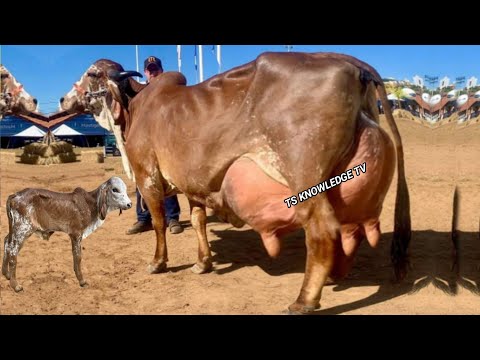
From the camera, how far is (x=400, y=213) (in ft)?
14.4

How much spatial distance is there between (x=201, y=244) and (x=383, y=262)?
2.60m

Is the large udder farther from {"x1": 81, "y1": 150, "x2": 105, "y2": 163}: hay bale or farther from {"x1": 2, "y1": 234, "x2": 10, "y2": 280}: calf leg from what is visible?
{"x1": 2, "y1": 234, "x2": 10, "y2": 280}: calf leg

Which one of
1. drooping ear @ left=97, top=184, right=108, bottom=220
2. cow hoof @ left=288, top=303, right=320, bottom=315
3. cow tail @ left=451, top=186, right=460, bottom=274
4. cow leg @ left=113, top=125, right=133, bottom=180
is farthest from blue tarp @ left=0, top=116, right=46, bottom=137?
cow tail @ left=451, top=186, right=460, bottom=274

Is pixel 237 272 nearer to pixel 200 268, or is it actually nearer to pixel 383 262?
pixel 200 268

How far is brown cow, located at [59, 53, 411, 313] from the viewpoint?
370 centimetres

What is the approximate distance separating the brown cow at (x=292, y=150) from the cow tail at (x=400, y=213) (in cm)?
1

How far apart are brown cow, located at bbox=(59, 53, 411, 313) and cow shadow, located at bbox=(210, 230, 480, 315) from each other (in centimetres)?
44

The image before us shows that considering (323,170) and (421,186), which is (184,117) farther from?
(421,186)

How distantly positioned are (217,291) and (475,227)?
5.09 metres

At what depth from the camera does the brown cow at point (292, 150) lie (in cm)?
370

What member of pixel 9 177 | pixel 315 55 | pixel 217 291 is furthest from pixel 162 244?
A: pixel 315 55

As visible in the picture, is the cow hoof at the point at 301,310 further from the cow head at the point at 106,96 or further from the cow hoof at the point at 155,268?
the cow head at the point at 106,96

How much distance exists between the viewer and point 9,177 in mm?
4359

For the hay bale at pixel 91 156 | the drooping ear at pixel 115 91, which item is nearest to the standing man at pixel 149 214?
the drooping ear at pixel 115 91
